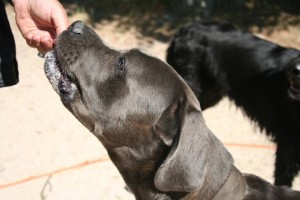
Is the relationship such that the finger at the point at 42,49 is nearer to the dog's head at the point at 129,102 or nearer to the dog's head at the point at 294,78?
the dog's head at the point at 129,102

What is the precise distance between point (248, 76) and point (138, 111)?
2.05 metres

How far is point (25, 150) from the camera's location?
5.52 metres

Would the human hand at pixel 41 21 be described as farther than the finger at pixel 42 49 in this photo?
No

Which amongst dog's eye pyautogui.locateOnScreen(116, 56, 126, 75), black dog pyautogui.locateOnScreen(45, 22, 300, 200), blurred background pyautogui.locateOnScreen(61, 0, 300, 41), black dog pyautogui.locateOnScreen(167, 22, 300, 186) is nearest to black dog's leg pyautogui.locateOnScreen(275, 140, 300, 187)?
Result: black dog pyautogui.locateOnScreen(167, 22, 300, 186)

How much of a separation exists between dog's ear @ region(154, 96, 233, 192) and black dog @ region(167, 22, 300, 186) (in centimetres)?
170

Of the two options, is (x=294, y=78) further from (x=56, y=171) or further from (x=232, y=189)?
(x=56, y=171)

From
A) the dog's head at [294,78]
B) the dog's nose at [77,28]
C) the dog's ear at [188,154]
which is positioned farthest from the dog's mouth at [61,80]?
the dog's head at [294,78]

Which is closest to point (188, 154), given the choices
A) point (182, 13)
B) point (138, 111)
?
point (138, 111)

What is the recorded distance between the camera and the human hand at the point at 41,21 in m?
3.50

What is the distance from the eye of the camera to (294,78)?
3930mm

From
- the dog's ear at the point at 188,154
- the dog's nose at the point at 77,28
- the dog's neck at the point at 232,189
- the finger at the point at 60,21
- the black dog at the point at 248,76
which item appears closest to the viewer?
the dog's ear at the point at 188,154

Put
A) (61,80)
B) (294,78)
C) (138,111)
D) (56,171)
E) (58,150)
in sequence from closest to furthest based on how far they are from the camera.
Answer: (138,111), (61,80), (294,78), (56,171), (58,150)

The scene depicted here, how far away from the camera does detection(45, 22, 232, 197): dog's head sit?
111 inches

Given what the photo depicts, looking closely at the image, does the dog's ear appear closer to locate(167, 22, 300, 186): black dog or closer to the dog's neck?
the dog's neck
